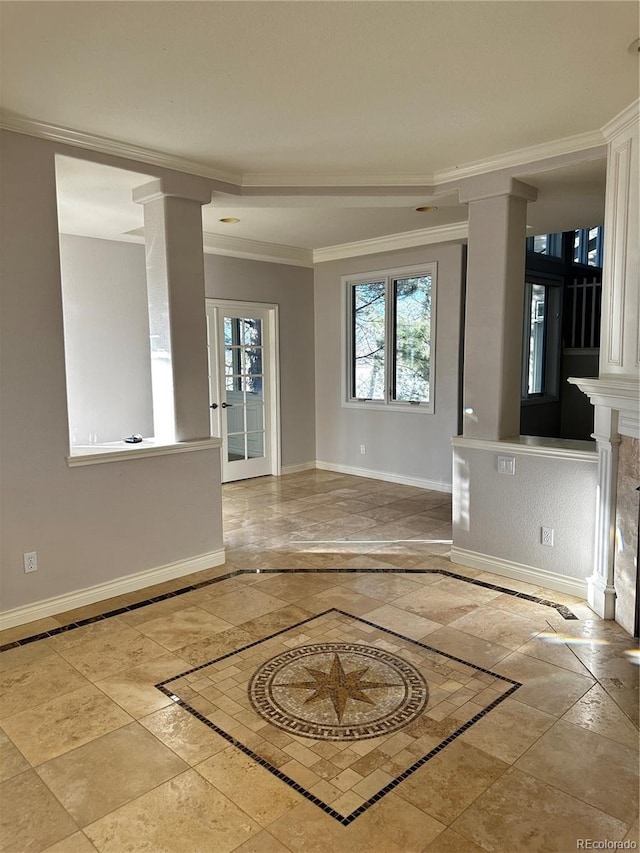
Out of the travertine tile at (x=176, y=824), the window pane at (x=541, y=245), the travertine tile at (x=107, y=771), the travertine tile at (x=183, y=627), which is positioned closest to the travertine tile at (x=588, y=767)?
the travertine tile at (x=176, y=824)

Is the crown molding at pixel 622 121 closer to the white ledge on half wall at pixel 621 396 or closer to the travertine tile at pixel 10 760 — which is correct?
the white ledge on half wall at pixel 621 396

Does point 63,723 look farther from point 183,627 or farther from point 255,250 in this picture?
point 255,250

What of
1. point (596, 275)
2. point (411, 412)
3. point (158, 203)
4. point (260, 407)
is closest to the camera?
point (158, 203)

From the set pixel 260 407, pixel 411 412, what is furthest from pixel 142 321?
pixel 411 412

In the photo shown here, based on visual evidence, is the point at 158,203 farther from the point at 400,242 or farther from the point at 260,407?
the point at 260,407

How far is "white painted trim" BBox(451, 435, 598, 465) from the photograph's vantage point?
3.60 metres

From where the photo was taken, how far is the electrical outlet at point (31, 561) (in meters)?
3.32

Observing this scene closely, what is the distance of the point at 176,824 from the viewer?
1914 millimetres

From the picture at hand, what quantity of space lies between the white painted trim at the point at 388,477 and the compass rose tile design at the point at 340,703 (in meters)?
3.33

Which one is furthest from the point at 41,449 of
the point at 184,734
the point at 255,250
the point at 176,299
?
the point at 255,250

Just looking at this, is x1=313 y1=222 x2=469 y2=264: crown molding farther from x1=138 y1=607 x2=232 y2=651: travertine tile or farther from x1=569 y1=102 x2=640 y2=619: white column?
x1=138 y1=607 x2=232 y2=651: travertine tile

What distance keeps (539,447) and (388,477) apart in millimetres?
3371

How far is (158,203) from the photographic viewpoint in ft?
12.8

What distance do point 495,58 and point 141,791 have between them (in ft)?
→ 10.4
